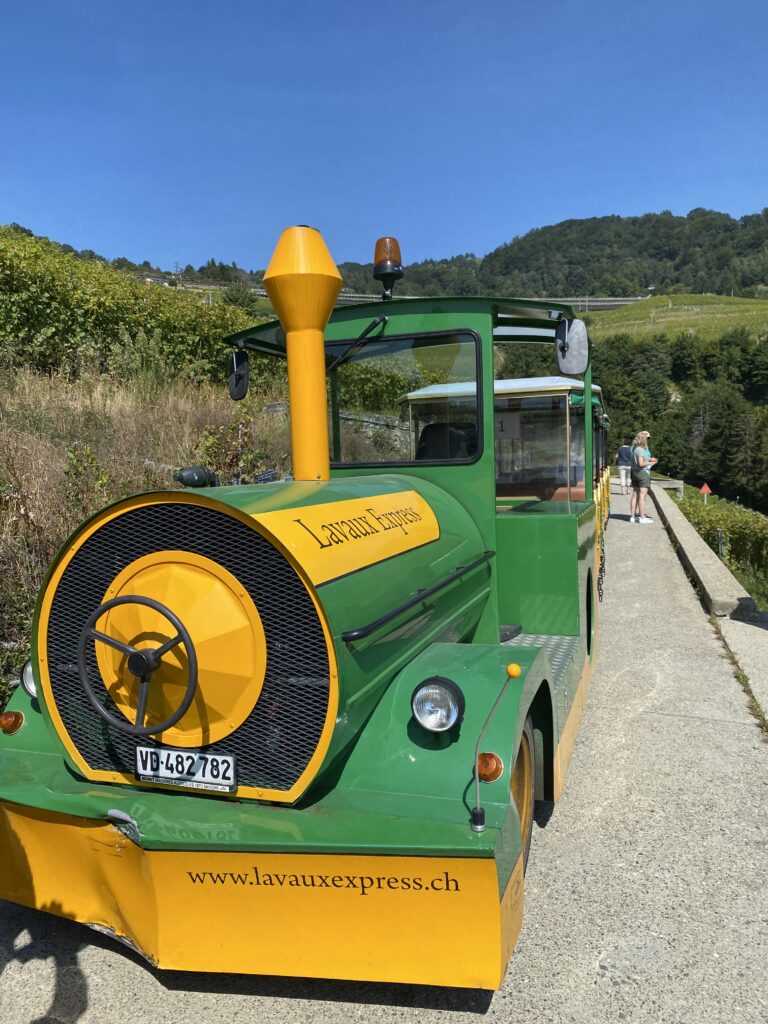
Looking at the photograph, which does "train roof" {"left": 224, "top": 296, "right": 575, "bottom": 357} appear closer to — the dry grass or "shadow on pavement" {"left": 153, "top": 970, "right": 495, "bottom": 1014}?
the dry grass

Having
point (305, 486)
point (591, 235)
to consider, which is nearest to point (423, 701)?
point (305, 486)

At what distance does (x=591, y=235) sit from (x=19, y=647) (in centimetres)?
15603

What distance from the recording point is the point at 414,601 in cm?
264

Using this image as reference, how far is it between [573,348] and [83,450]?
13.9ft

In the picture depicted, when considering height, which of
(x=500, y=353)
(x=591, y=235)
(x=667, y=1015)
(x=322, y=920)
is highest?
(x=591, y=235)

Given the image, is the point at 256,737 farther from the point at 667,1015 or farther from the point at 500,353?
the point at 500,353

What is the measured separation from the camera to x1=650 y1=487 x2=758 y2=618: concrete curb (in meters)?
7.03

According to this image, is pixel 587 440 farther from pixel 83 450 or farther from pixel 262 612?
pixel 83 450

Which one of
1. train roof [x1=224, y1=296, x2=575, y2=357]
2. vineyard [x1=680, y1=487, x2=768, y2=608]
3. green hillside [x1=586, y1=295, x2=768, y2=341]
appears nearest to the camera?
train roof [x1=224, y1=296, x2=575, y2=357]

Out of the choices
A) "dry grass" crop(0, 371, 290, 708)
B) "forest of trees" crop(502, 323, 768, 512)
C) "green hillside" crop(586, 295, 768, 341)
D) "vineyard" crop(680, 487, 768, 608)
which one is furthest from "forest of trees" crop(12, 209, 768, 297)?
"dry grass" crop(0, 371, 290, 708)

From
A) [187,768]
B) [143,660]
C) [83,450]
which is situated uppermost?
[83,450]

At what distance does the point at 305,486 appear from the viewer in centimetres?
281

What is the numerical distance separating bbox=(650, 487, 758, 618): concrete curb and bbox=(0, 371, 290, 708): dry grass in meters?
4.89

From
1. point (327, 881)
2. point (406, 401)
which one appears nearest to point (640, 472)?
point (406, 401)
